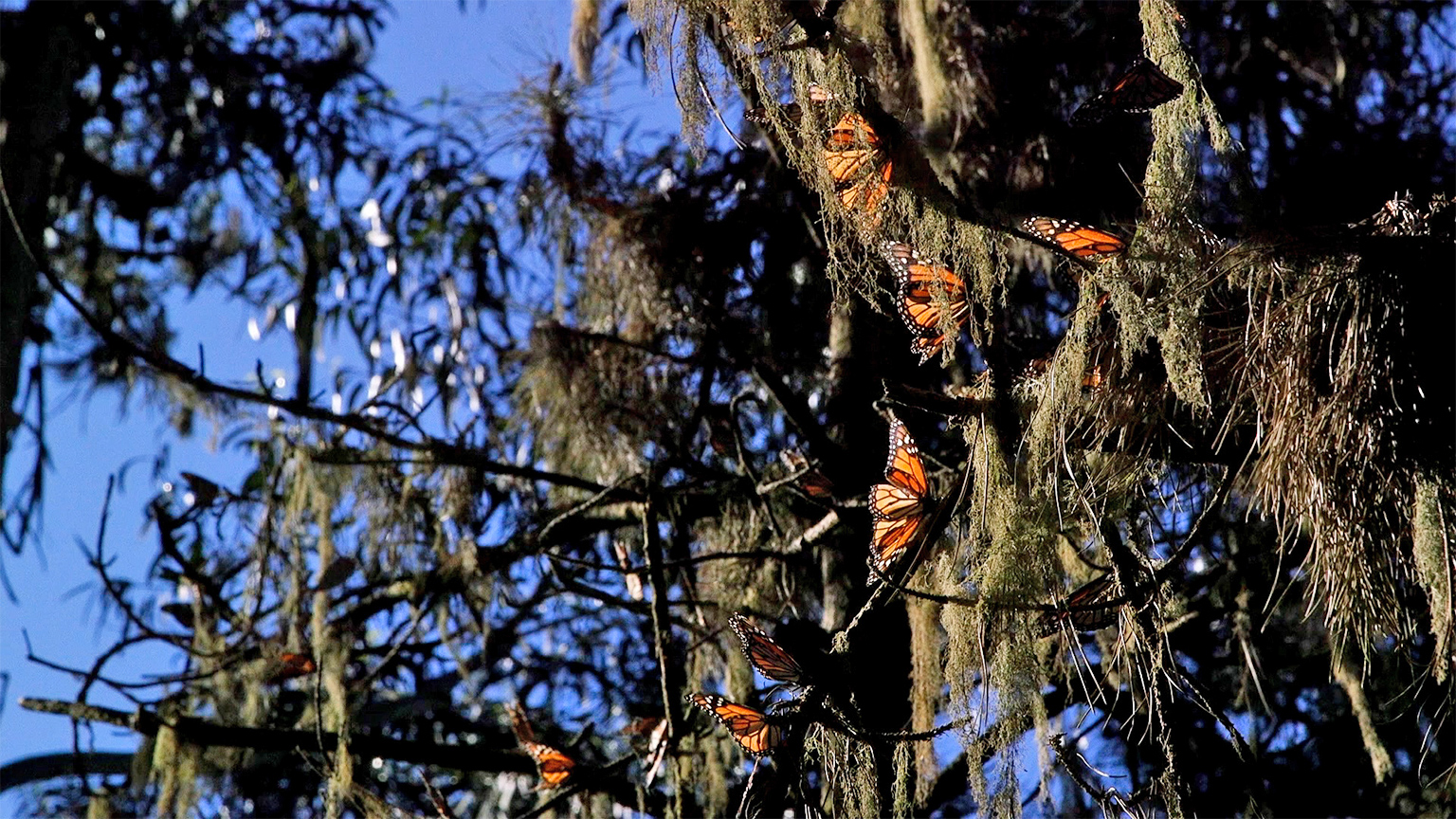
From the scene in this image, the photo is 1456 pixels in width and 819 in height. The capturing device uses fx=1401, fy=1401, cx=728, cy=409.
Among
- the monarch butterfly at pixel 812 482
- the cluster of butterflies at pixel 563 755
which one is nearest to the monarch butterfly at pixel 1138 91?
the monarch butterfly at pixel 812 482

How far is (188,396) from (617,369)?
3.02 m

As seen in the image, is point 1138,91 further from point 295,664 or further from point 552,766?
point 295,664

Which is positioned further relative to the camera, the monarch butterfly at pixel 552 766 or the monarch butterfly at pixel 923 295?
the monarch butterfly at pixel 552 766

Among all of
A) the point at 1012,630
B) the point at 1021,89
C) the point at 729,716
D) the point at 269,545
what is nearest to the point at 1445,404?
the point at 1012,630

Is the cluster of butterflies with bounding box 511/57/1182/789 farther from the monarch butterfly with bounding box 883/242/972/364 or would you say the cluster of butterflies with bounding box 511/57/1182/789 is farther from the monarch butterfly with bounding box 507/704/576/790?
the monarch butterfly with bounding box 507/704/576/790

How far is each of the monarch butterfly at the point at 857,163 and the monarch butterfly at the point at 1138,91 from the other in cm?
32

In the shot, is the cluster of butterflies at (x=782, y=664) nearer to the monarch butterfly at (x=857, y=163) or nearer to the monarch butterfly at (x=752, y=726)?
the monarch butterfly at (x=752, y=726)

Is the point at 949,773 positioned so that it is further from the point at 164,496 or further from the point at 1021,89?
the point at 164,496

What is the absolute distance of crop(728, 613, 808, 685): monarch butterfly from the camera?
7.04ft

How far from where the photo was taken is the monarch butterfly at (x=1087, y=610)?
2.23 meters

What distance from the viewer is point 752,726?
227 centimetres

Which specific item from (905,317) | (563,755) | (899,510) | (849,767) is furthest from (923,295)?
(563,755)

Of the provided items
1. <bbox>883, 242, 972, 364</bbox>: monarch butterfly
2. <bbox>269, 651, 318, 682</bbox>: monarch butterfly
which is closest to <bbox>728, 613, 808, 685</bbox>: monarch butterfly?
<bbox>883, 242, 972, 364</bbox>: monarch butterfly

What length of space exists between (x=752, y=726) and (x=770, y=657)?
6.6 inches
